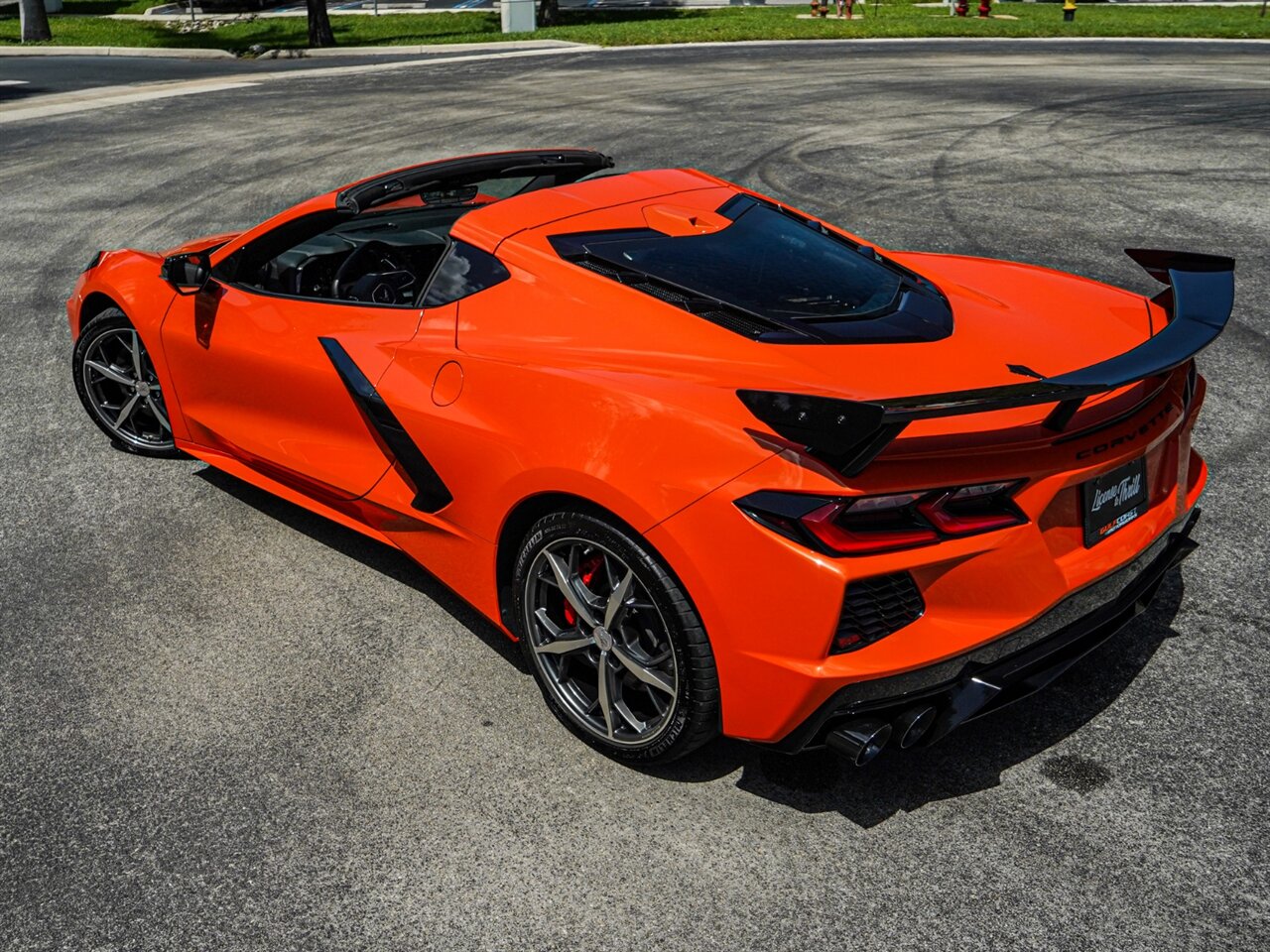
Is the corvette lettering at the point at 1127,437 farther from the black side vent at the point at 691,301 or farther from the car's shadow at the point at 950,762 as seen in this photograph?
the car's shadow at the point at 950,762

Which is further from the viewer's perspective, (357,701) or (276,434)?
(276,434)

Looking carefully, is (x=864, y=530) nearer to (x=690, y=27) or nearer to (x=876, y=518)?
(x=876, y=518)

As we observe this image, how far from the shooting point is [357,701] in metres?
3.83

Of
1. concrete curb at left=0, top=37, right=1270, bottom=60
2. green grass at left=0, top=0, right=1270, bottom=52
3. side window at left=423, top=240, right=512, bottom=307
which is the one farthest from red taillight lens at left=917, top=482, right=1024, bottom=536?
green grass at left=0, top=0, right=1270, bottom=52

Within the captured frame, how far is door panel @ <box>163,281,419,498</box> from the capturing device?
411 cm

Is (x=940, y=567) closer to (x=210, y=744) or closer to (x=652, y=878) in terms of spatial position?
(x=652, y=878)

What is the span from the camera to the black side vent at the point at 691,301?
3365mm

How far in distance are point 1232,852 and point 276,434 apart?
3.47m

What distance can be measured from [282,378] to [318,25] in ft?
82.2

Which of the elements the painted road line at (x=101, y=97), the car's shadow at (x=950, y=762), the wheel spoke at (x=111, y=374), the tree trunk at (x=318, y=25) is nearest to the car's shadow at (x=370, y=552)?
the car's shadow at (x=950, y=762)

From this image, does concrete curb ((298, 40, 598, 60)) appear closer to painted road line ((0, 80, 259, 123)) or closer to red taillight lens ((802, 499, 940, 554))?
painted road line ((0, 80, 259, 123))

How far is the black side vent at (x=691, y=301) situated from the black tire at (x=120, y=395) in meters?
2.72

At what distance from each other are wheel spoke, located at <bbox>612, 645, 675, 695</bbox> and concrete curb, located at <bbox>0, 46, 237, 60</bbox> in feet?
87.2

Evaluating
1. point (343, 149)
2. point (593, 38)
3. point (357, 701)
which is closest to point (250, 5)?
point (593, 38)
